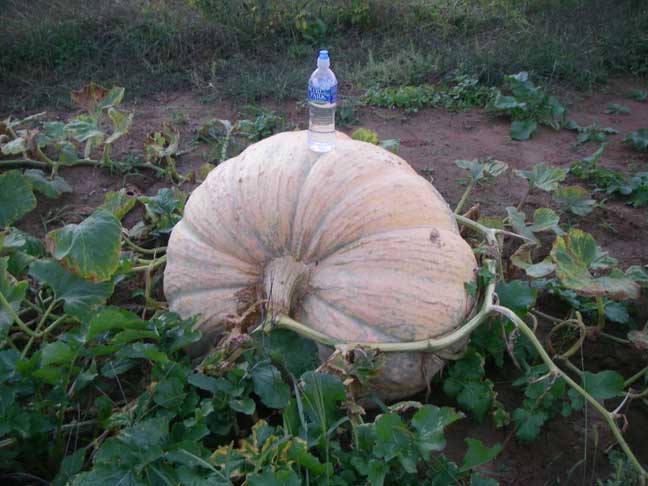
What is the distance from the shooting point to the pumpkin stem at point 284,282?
1.81 metres

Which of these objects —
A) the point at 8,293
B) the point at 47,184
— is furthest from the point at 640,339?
the point at 47,184

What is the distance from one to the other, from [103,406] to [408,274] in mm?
917

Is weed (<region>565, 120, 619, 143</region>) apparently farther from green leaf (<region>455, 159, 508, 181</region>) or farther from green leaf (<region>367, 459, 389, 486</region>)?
green leaf (<region>367, 459, 389, 486</region>)

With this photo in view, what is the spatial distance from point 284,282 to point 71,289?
2.17 feet

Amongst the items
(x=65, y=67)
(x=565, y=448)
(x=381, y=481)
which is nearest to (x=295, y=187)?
(x=381, y=481)

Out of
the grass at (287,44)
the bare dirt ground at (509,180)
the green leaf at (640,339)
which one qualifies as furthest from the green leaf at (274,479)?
the grass at (287,44)

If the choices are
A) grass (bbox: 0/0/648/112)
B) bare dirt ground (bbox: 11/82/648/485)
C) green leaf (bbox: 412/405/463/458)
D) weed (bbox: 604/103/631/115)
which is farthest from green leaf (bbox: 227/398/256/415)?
weed (bbox: 604/103/631/115)

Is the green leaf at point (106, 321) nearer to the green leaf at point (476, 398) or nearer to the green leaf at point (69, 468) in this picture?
the green leaf at point (69, 468)

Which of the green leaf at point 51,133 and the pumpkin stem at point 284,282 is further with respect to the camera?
the green leaf at point 51,133

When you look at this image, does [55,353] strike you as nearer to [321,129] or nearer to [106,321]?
[106,321]

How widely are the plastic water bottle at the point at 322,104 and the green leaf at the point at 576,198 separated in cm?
115

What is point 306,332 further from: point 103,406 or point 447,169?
point 447,169

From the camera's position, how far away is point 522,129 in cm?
388

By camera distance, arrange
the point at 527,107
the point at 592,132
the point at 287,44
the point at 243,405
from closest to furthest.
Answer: the point at 243,405, the point at 592,132, the point at 527,107, the point at 287,44
